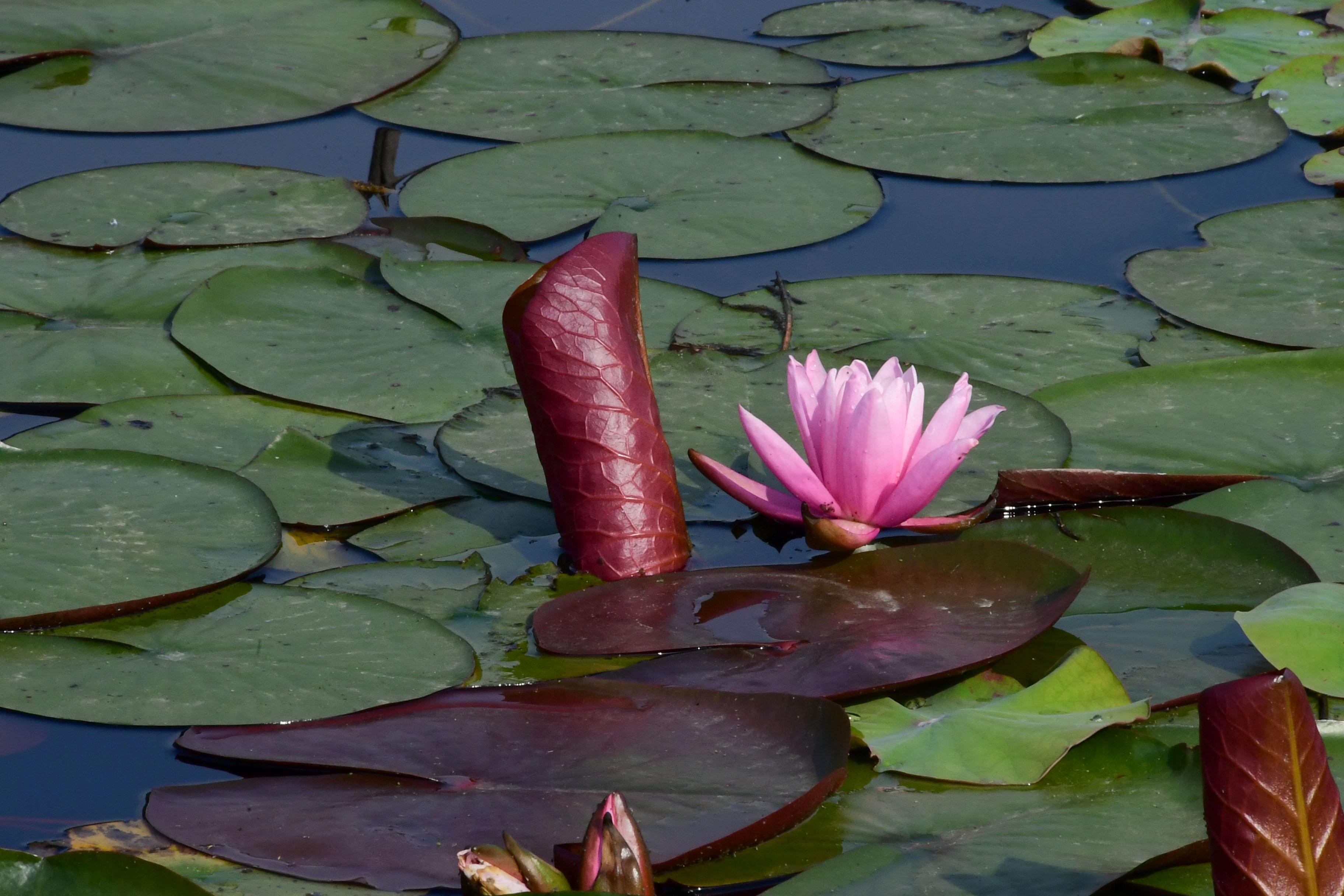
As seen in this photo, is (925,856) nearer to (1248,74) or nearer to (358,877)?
(358,877)

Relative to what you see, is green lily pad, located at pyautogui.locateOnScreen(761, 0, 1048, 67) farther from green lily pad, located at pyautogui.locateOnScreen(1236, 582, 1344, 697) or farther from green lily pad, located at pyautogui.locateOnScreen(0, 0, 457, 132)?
green lily pad, located at pyautogui.locateOnScreen(1236, 582, 1344, 697)

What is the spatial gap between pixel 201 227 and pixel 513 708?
1.82 m

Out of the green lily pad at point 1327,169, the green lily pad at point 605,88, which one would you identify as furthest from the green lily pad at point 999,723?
the green lily pad at point 605,88

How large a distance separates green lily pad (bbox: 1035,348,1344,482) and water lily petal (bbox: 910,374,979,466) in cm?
40

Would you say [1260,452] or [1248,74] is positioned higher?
[1248,74]

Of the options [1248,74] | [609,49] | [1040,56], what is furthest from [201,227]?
[1248,74]

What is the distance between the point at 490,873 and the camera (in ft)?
3.76

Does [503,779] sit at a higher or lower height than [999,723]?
lower

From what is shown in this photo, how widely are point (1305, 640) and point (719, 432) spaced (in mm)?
962

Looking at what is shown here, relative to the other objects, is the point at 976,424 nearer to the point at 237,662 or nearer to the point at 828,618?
the point at 828,618

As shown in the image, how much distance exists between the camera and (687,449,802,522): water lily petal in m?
1.94

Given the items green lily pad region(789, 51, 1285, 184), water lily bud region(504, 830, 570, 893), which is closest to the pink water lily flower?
water lily bud region(504, 830, 570, 893)

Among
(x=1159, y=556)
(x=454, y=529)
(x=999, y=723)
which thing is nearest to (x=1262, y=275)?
(x=1159, y=556)

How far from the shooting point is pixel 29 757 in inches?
62.5
